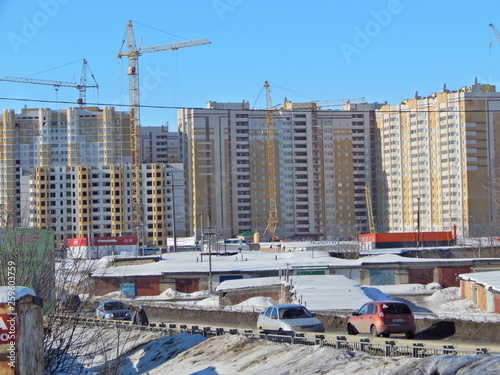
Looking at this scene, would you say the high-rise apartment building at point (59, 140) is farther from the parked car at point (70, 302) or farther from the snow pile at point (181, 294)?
the parked car at point (70, 302)

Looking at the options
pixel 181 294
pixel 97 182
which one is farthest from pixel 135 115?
pixel 181 294

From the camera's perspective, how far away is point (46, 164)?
157625 mm

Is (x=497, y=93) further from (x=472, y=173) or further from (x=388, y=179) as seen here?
(x=388, y=179)

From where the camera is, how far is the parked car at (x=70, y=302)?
17.7 metres

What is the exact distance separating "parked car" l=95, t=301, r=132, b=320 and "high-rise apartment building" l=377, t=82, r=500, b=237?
106m

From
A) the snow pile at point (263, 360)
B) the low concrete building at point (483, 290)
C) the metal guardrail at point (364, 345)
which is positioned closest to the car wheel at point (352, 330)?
the metal guardrail at point (364, 345)

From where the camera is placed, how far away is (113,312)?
3606 centimetres

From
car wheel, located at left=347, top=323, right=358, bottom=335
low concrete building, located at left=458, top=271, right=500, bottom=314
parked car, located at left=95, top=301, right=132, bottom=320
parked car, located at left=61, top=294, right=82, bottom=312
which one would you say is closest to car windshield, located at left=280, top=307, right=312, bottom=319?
car wheel, located at left=347, top=323, right=358, bottom=335

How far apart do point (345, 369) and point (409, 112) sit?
477ft

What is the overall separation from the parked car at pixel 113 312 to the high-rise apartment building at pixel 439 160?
106 metres

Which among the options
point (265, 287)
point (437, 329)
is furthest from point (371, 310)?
point (265, 287)

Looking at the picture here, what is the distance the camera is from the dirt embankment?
2644 centimetres

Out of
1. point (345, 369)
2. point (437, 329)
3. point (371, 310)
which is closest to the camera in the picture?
point (345, 369)

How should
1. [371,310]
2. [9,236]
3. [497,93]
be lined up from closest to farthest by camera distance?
[9,236]
[371,310]
[497,93]
